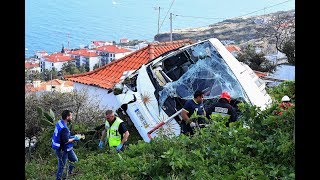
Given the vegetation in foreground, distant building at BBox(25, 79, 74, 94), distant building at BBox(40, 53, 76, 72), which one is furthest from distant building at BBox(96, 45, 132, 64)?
the vegetation in foreground

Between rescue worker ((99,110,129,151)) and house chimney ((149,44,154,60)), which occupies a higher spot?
house chimney ((149,44,154,60))

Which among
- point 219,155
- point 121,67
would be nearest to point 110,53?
point 121,67

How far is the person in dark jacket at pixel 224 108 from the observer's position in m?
8.38

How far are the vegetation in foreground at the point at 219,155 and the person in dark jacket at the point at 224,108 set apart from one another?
5.06 ft

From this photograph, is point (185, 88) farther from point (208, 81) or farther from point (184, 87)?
point (208, 81)

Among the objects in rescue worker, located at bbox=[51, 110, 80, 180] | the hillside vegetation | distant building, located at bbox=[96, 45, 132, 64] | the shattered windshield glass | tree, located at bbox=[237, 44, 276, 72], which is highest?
the hillside vegetation

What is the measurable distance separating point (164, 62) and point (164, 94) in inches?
57.1

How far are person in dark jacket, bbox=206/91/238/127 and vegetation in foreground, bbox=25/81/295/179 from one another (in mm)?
1544

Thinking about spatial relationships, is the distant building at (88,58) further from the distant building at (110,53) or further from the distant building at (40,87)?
the distant building at (40,87)

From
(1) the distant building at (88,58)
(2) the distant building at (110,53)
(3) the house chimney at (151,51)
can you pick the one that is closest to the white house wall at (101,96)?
(3) the house chimney at (151,51)

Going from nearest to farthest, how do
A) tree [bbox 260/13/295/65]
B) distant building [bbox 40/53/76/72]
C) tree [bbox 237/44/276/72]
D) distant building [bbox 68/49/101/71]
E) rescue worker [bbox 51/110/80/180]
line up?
rescue worker [bbox 51/110/80/180] → tree [bbox 260/13/295/65] → tree [bbox 237/44/276/72] → distant building [bbox 40/53/76/72] → distant building [bbox 68/49/101/71]

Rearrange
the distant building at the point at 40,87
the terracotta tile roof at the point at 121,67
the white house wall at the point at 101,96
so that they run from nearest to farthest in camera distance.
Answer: the distant building at the point at 40,87
the white house wall at the point at 101,96
the terracotta tile roof at the point at 121,67

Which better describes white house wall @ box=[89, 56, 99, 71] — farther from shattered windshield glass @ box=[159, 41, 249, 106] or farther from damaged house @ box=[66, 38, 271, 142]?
shattered windshield glass @ box=[159, 41, 249, 106]

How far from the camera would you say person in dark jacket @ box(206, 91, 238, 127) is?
8383 millimetres
